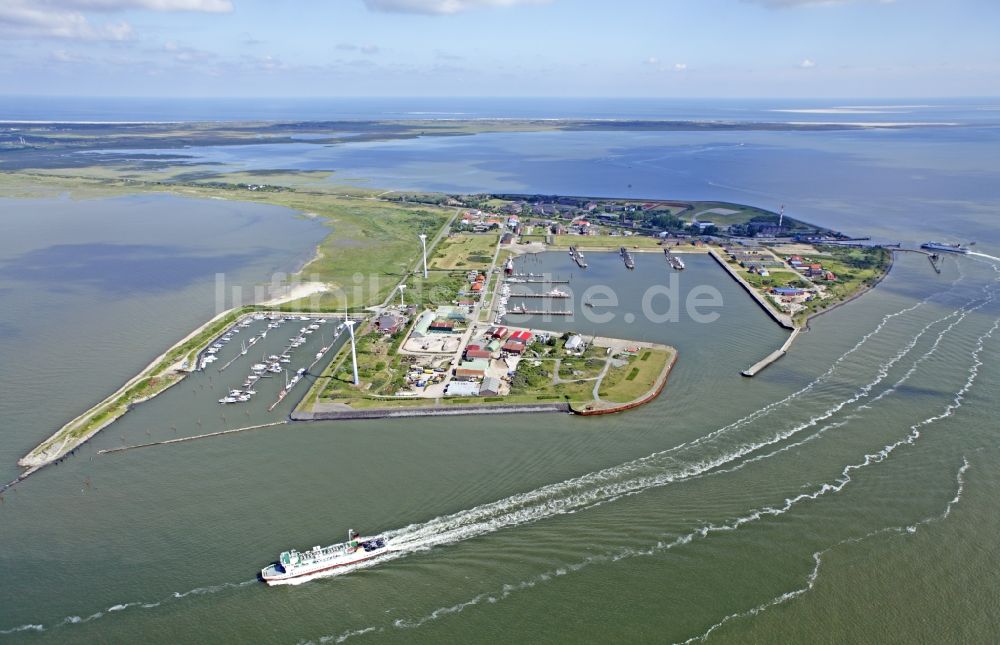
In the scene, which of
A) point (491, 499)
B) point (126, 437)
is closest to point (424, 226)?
point (126, 437)

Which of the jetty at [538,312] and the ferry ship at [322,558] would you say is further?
the jetty at [538,312]

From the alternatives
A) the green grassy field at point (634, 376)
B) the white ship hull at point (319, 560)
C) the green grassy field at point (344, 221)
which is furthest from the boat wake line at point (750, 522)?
the green grassy field at point (344, 221)

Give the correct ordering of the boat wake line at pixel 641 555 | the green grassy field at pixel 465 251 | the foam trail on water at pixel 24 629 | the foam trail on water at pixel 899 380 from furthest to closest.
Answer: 1. the green grassy field at pixel 465 251
2. the foam trail on water at pixel 899 380
3. the boat wake line at pixel 641 555
4. the foam trail on water at pixel 24 629

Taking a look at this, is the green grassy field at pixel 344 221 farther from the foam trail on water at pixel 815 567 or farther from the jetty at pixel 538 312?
the foam trail on water at pixel 815 567

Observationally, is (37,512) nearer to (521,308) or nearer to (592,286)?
(521,308)

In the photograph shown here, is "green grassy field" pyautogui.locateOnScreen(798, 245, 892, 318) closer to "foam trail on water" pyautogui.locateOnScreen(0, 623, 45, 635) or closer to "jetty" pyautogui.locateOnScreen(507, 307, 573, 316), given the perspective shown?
"jetty" pyautogui.locateOnScreen(507, 307, 573, 316)

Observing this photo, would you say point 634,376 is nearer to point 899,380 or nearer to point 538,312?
point 538,312
